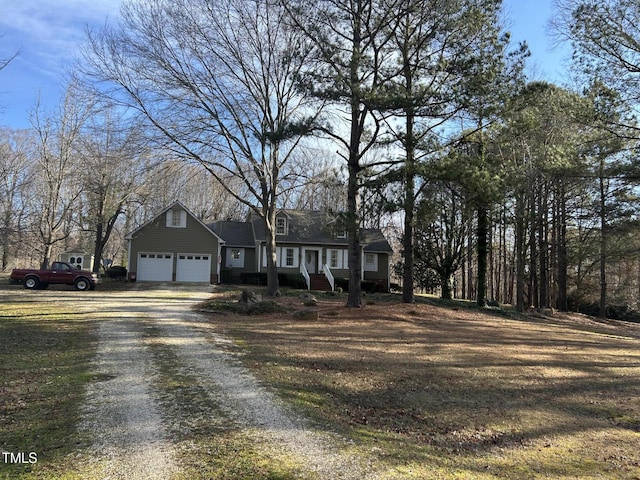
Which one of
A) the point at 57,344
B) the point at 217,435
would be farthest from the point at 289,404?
the point at 57,344

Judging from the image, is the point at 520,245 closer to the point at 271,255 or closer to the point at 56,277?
the point at 271,255

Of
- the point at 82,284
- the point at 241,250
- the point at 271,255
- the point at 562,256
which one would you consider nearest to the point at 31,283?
the point at 82,284

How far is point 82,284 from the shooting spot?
72.0 feet

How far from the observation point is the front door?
98.9 ft

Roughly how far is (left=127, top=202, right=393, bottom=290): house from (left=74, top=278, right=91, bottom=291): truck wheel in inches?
169

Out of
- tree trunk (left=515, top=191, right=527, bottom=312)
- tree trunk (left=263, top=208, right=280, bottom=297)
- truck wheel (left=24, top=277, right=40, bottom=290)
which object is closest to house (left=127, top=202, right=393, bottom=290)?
truck wheel (left=24, top=277, right=40, bottom=290)

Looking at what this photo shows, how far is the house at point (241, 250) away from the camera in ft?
87.6

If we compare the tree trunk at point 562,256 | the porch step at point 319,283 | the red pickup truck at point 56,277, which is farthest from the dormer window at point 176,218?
the tree trunk at point 562,256

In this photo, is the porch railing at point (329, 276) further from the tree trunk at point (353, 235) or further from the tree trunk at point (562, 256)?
the tree trunk at point (562, 256)

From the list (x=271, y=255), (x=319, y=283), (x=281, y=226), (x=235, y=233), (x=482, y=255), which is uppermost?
(x=281, y=226)

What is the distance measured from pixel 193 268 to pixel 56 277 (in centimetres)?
751

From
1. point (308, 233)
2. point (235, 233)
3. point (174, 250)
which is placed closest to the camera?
point (174, 250)

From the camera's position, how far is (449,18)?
13125mm

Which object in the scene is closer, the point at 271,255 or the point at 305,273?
the point at 271,255
